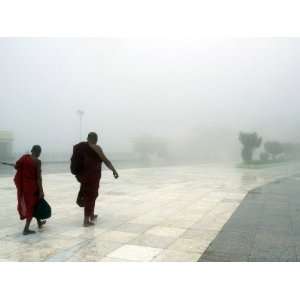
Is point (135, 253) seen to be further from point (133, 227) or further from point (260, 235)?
point (260, 235)

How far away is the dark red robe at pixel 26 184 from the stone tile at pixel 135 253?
176 centimetres

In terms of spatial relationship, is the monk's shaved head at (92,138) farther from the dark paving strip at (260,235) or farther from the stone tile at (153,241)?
the dark paving strip at (260,235)

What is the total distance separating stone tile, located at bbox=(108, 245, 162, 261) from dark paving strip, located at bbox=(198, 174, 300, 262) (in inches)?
25.3

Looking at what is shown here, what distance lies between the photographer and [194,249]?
5352 mm

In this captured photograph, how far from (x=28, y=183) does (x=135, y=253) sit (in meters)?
2.16

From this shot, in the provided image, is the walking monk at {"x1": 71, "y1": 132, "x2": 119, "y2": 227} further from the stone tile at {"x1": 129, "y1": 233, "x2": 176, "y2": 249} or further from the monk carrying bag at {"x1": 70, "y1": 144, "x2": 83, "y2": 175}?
the stone tile at {"x1": 129, "y1": 233, "x2": 176, "y2": 249}

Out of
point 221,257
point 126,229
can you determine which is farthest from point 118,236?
point 221,257

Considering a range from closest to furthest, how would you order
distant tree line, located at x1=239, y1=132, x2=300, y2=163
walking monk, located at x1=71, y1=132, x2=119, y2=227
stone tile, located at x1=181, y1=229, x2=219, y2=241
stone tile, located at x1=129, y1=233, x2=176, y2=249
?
1. stone tile, located at x1=129, y1=233, x2=176, y2=249
2. stone tile, located at x1=181, y1=229, x2=219, y2=241
3. walking monk, located at x1=71, y1=132, x2=119, y2=227
4. distant tree line, located at x1=239, y1=132, x2=300, y2=163

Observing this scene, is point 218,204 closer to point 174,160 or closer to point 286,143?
point 174,160

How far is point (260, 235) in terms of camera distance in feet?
20.5

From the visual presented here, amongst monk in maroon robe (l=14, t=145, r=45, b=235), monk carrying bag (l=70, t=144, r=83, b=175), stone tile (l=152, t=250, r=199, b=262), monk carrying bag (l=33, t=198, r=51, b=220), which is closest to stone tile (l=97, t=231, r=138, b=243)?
stone tile (l=152, t=250, r=199, b=262)

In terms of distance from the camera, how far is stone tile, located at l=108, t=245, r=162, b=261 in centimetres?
500

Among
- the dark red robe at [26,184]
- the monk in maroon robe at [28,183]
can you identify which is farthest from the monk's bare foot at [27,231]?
the dark red robe at [26,184]
